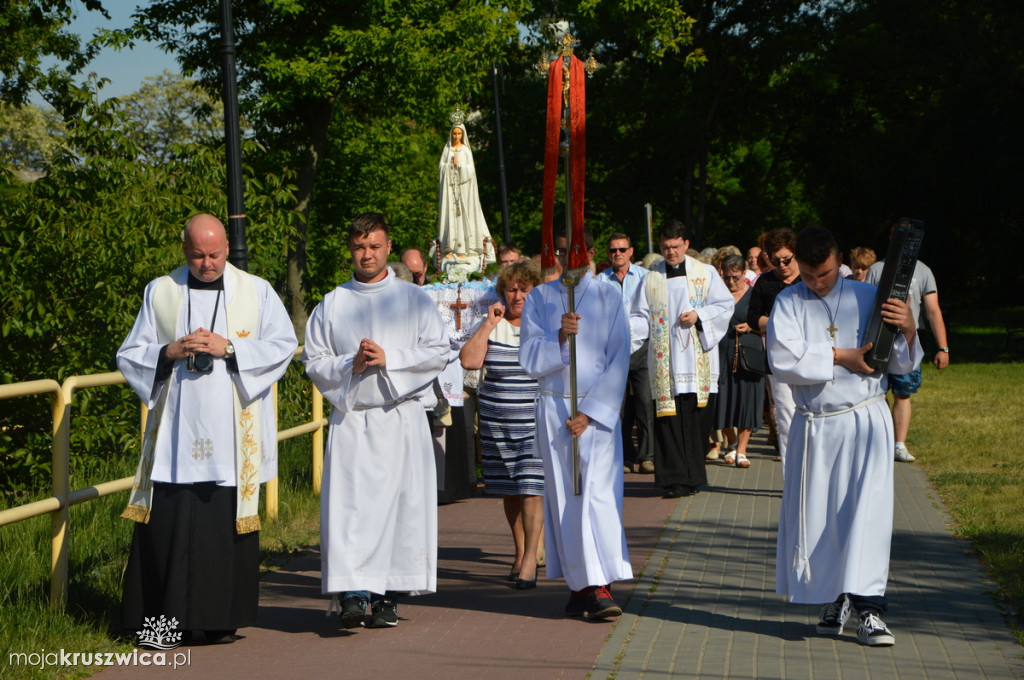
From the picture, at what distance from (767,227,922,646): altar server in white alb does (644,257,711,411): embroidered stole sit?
4.88 m

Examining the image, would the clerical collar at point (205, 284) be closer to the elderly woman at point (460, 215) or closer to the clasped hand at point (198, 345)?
the clasped hand at point (198, 345)

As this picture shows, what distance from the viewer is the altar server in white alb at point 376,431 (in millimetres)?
6906

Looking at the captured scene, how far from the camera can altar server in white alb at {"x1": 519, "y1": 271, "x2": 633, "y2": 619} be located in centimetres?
704

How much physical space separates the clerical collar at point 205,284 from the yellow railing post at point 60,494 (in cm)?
93

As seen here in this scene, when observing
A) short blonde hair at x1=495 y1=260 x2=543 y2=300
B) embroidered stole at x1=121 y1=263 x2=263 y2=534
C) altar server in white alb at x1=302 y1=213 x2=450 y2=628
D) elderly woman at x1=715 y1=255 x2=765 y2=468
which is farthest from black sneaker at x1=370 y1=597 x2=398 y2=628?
elderly woman at x1=715 y1=255 x2=765 y2=468

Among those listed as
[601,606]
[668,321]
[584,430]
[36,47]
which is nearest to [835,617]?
[601,606]

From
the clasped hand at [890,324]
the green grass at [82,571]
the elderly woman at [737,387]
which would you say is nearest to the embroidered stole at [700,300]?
the elderly woman at [737,387]

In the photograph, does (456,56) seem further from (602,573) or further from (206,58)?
(602,573)

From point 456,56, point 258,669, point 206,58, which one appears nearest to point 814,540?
point 258,669

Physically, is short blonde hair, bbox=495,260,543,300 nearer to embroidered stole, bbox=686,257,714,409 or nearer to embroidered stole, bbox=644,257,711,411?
embroidered stole, bbox=644,257,711,411

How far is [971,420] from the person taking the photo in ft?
54.7

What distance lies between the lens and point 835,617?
657 centimetres

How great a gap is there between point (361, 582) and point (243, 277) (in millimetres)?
1740

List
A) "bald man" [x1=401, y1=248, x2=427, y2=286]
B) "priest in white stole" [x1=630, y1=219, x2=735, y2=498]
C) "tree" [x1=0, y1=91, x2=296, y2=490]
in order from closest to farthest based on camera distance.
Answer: "tree" [x1=0, y1=91, x2=296, y2=490] < "bald man" [x1=401, y1=248, x2=427, y2=286] < "priest in white stole" [x1=630, y1=219, x2=735, y2=498]
